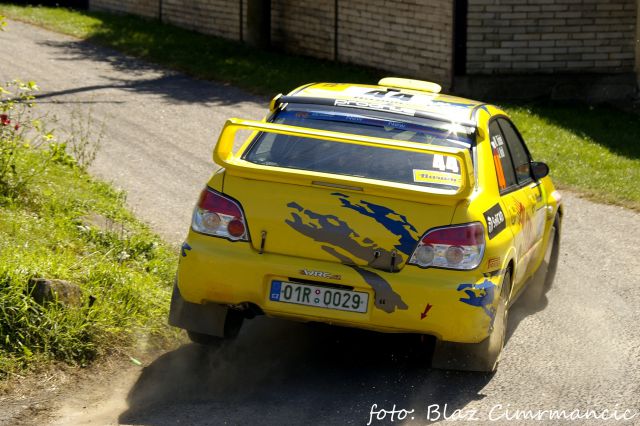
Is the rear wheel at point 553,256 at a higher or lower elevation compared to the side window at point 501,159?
lower

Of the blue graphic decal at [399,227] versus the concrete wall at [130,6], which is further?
the concrete wall at [130,6]

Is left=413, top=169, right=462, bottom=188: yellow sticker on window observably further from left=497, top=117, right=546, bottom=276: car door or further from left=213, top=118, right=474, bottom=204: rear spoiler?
left=497, top=117, right=546, bottom=276: car door

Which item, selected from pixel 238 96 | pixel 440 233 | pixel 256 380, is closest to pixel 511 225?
pixel 440 233

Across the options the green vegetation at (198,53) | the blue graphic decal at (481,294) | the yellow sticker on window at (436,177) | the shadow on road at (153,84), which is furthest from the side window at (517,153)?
the green vegetation at (198,53)

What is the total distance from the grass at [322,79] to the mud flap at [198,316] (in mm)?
6856

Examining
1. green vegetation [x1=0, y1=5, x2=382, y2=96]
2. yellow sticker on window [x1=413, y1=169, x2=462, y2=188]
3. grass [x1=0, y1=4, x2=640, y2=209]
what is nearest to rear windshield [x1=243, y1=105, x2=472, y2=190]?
yellow sticker on window [x1=413, y1=169, x2=462, y2=188]

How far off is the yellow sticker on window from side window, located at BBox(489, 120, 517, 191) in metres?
0.55

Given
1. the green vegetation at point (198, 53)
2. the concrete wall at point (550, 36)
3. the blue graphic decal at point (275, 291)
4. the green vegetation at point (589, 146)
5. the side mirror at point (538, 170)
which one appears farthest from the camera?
the green vegetation at point (198, 53)

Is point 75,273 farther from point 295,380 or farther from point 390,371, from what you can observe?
point 390,371

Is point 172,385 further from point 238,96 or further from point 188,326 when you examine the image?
point 238,96

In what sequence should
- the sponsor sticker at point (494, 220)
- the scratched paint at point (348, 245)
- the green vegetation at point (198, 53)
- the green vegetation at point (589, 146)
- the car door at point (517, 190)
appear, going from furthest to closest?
the green vegetation at point (198, 53) < the green vegetation at point (589, 146) < the car door at point (517, 190) < the sponsor sticker at point (494, 220) < the scratched paint at point (348, 245)

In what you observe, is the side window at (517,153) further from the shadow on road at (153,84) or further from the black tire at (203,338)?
the shadow on road at (153,84)

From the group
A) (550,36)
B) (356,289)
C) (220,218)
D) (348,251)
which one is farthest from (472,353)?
(550,36)

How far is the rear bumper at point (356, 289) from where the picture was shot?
607 cm
